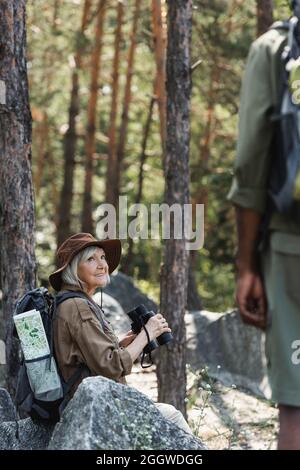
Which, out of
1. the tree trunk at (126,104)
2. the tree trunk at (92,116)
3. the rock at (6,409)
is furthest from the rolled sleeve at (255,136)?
the tree trunk at (126,104)

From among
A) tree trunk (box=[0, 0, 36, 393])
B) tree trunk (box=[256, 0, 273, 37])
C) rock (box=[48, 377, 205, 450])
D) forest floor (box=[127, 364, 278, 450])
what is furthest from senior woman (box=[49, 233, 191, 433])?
tree trunk (box=[256, 0, 273, 37])

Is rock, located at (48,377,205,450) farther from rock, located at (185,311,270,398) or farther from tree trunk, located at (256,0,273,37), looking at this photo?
tree trunk, located at (256,0,273,37)

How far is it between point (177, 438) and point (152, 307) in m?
10.3

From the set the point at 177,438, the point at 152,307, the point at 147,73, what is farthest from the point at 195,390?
the point at 147,73

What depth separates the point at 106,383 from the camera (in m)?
4.48

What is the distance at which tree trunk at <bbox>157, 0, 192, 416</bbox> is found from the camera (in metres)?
9.73

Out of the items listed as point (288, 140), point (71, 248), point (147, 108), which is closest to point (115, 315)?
point (71, 248)

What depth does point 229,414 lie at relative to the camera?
419 inches

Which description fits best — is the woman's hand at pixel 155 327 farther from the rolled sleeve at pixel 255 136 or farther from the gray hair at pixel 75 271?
the rolled sleeve at pixel 255 136

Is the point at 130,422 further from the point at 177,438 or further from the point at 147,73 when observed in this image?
the point at 147,73

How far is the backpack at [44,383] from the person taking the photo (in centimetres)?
505

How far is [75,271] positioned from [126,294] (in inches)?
396
